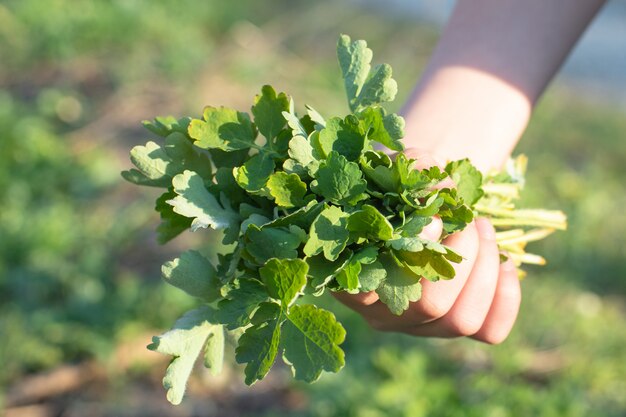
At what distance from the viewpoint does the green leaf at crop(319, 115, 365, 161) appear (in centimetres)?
117

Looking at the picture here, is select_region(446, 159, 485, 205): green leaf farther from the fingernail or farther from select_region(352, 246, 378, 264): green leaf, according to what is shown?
select_region(352, 246, 378, 264): green leaf

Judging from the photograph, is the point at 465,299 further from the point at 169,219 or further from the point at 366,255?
the point at 169,219

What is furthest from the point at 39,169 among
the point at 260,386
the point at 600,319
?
the point at 600,319

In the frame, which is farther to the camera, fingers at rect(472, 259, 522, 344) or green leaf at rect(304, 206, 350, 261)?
fingers at rect(472, 259, 522, 344)

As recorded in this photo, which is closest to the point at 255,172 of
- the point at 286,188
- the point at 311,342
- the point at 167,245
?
the point at 286,188

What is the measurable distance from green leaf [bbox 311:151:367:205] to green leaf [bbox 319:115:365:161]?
4 cm

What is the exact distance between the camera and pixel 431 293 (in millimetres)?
1287

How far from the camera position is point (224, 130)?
125 cm

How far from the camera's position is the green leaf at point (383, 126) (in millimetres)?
1187

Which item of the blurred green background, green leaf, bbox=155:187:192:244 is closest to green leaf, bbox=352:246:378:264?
green leaf, bbox=155:187:192:244

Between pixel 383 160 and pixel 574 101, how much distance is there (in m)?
4.37

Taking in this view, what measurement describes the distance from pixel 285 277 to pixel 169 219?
0.98ft

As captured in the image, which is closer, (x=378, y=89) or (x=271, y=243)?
(x=271, y=243)

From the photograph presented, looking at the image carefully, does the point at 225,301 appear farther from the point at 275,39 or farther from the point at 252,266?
the point at 275,39
